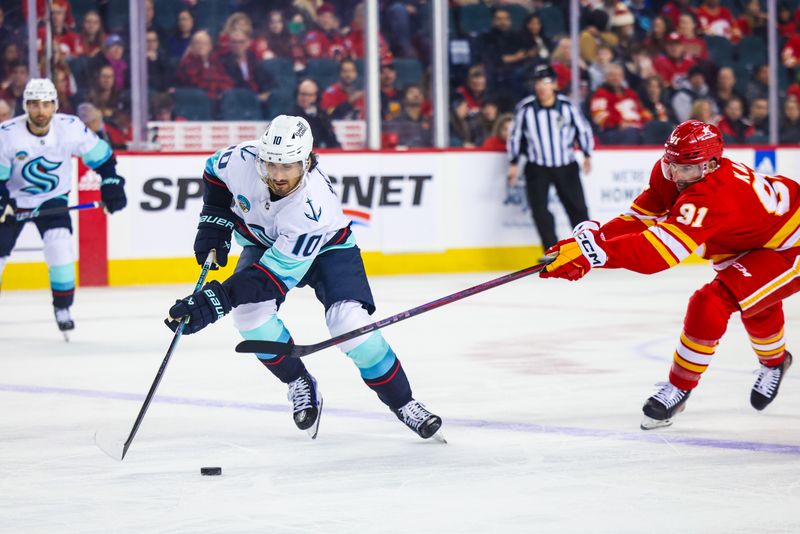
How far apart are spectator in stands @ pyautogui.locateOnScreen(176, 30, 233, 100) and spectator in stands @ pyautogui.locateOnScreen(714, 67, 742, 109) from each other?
13.7 ft

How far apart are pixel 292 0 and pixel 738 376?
5.07 metres

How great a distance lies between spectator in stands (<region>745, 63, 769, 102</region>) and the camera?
11008 mm

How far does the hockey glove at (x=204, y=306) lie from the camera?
145 inches

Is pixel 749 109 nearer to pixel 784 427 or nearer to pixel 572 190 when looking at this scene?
pixel 572 190

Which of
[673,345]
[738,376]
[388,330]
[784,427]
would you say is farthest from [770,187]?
[388,330]

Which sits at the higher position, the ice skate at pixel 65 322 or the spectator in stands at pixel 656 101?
the spectator in stands at pixel 656 101

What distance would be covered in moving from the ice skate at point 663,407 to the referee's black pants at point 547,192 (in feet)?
18.6

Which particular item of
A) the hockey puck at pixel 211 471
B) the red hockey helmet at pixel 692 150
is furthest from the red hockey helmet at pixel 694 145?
the hockey puck at pixel 211 471

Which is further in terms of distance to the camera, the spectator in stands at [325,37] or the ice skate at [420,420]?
the spectator in stands at [325,37]

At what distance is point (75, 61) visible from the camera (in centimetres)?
865

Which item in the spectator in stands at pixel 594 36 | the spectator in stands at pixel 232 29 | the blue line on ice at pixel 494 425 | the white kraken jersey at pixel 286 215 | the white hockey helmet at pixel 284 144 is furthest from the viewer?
the spectator in stands at pixel 594 36

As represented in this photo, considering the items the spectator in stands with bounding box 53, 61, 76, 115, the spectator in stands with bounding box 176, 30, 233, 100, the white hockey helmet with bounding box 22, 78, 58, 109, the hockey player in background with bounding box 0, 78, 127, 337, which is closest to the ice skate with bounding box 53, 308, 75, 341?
the hockey player in background with bounding box 0, 78, 127, 337

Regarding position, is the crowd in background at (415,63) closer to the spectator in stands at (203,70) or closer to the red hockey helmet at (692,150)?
the spectator in stands at (203,70)

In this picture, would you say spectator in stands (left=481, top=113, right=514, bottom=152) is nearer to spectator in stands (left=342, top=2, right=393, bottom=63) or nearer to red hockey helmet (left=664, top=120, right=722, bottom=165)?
spectator in stands (left=342, top=2, right=393, bottom=63)
